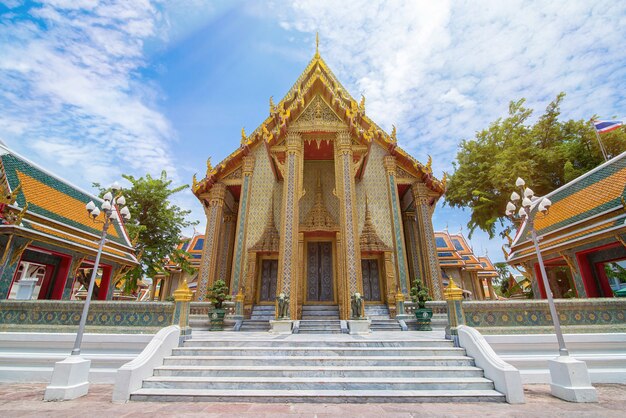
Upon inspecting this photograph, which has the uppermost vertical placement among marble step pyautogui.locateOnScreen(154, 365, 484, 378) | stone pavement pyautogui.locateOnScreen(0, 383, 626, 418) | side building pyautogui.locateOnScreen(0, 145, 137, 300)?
side building pyautogui.locateOnScreen(0, 145, 137, 300)

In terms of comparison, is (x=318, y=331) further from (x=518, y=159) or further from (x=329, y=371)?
(x=518, y=159)

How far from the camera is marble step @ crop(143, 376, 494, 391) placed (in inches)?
148

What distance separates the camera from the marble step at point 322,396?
351 cm

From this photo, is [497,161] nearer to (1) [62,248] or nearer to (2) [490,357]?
(2) [490,357]

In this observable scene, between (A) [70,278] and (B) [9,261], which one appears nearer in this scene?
(B) [9,261]

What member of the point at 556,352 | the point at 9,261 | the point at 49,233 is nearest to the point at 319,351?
the point at 556,352

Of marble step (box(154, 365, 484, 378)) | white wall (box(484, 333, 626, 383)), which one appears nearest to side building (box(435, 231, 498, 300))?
white wall (box(484, 333, 626, 383))

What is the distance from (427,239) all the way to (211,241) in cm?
857

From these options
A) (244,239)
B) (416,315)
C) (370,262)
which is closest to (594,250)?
(416,315)

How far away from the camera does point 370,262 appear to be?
35.2 ft

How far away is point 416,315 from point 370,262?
116 inches

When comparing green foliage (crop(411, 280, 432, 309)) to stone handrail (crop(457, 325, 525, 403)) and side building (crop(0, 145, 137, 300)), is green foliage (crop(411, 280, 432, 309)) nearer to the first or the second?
stone handrail (crop(457, 325, 525, 403))

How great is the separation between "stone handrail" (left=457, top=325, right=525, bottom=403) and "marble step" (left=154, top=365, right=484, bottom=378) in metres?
0.20

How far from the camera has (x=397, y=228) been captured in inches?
417
